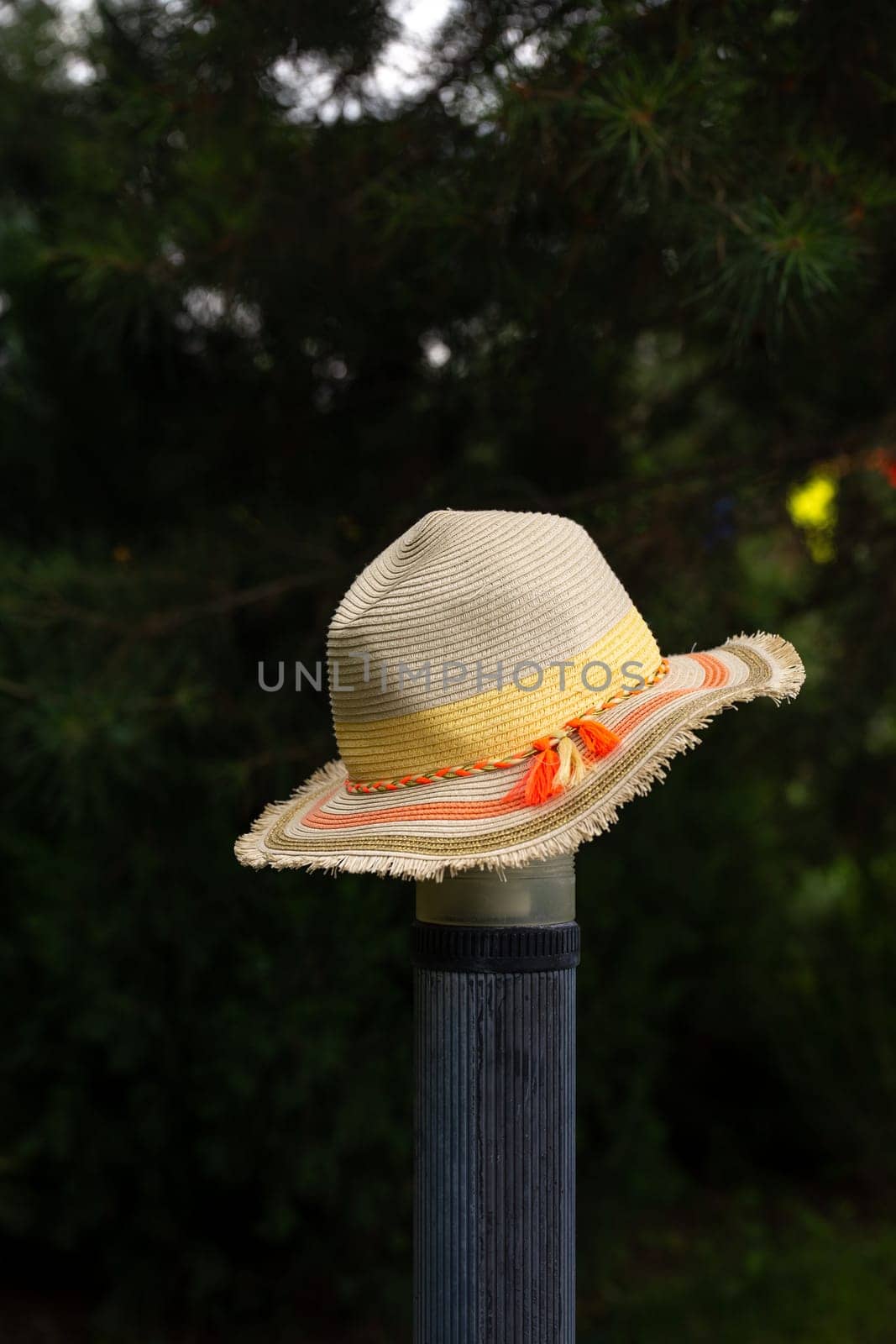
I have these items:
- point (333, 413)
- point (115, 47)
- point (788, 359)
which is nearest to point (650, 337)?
point (788, 359)

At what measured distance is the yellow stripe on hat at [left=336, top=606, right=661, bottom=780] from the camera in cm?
129

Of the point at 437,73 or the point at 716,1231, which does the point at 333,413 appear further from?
the point at 716,1231

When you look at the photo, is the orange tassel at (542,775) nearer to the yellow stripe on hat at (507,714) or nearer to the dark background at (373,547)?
the yellow stripe on hat at (507,714)

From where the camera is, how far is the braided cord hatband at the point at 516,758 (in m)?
1.27

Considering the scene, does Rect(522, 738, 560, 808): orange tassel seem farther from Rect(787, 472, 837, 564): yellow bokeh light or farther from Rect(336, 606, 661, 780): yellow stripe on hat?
Rect(787, 472, 837, 564): yellow bokeh light

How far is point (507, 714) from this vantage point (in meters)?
1.29

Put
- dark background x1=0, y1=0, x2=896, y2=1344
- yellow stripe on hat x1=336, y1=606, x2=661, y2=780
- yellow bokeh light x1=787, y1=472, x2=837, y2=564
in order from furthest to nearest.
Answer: yellow bokeh light x1=787, y1=472, x2=837, y2=564 < dark background x1=0, y1=0, x2=896, y2=1344 < yellow stripe on hat x1=336, y1=606, x2=661, y2=780

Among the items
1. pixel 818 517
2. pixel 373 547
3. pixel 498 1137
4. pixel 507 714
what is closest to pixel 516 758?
pixel 507 714

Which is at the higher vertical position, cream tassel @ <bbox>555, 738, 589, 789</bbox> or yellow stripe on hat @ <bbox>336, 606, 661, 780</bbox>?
yellow stripe on hat @ <bbox>336, 606, 661, 780</bbox>

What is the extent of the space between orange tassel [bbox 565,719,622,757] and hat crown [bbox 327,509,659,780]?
50 mm

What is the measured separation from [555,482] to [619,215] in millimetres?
884

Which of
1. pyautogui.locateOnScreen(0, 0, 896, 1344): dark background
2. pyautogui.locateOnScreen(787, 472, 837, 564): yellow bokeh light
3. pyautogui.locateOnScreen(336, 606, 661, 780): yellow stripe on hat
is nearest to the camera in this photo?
pyautogui.locateOnScreen(336, 606, 661, 780): yellow stripe on hat

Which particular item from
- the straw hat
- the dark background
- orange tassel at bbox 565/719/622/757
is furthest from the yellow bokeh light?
orange tassel at bbox 565/719/622/757

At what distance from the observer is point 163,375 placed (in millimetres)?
2871
